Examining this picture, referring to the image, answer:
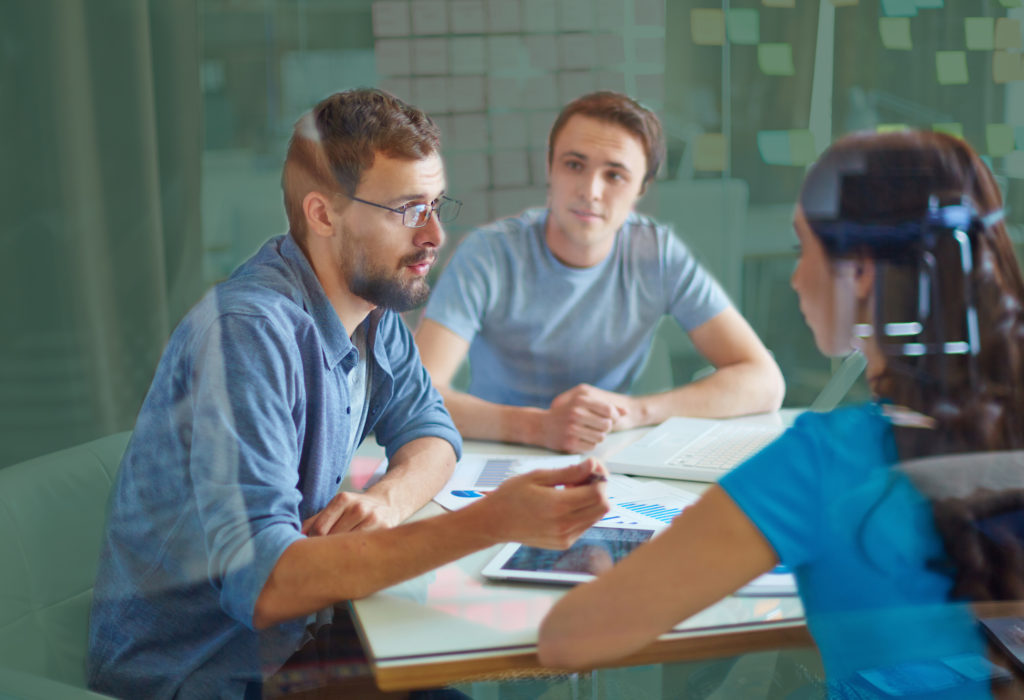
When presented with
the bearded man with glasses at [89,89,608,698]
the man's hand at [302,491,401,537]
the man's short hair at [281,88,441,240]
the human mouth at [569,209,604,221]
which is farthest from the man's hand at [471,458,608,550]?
the human mouth at [569,209,604,221]

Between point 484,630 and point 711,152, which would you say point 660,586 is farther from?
point 711,152

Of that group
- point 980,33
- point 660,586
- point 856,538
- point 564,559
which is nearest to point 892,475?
point 856,538

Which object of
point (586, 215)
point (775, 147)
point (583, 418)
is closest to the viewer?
point (775, 147)

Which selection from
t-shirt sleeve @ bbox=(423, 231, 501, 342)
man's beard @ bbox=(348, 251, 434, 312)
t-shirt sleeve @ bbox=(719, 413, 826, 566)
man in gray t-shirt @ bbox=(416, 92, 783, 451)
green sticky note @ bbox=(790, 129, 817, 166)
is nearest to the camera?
t-shirt sleeve @ bbox=(719, 413, 826, 566)

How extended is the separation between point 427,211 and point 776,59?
428 millimetres

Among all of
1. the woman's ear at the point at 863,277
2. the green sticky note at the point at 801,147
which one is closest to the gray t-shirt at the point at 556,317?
the green sticky note at the point at 801,147

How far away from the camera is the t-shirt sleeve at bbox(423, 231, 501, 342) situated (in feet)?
4.35

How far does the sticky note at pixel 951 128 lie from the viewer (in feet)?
2.61

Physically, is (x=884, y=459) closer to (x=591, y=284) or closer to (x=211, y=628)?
(x=211, y=628)

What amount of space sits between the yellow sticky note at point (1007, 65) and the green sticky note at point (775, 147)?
214 mm

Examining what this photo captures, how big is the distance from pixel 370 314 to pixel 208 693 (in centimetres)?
47

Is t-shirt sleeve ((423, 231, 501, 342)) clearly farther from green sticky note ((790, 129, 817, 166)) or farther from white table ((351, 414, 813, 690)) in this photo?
white table ((351, 414, 813, 690))

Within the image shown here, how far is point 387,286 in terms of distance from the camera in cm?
104

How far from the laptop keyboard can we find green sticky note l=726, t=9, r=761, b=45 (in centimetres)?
46
